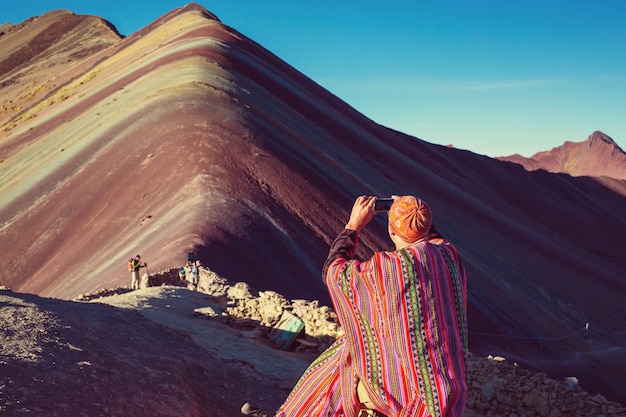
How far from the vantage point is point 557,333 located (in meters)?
23.1

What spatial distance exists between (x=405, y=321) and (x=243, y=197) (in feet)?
44.6

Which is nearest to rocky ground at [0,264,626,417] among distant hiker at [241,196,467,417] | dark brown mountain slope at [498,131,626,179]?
distant hiker at [241,196,467,417]

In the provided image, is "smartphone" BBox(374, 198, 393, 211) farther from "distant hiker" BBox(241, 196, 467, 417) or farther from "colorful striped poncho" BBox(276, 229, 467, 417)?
"colorful striped poncho" BBox(276, 229, 467, 417)

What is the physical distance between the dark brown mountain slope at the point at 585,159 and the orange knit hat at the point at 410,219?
98249 mm

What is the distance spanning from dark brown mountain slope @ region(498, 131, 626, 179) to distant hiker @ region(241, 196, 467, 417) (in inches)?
3869

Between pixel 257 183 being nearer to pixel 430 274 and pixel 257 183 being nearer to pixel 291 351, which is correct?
pixel 291 351

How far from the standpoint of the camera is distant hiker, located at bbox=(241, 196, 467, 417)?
322 centimetres

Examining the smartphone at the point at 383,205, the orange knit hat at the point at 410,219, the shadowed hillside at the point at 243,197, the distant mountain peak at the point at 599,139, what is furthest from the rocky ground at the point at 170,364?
the distant mountain peak at the point at 599,139

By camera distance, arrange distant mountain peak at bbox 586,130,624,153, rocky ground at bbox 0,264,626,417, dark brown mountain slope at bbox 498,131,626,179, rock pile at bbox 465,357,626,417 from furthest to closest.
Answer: distant mountain peak at bbox 586,130,624,153 → dark brown mountain slope at bbox 498,131,626,179 → rock pile at bbox 465,357,626,417 → rocky ground at bbox 0,264,626,417

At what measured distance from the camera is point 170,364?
5.03m

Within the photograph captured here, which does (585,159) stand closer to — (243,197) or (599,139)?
(599,139)

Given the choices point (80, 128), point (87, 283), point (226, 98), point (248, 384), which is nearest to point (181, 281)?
point (87, 283)

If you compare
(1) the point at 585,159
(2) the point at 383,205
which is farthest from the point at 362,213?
(1) the point at 585,159

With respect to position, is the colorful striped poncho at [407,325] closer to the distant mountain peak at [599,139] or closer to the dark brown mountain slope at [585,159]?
the dark brown mountain slope at [585,159]
